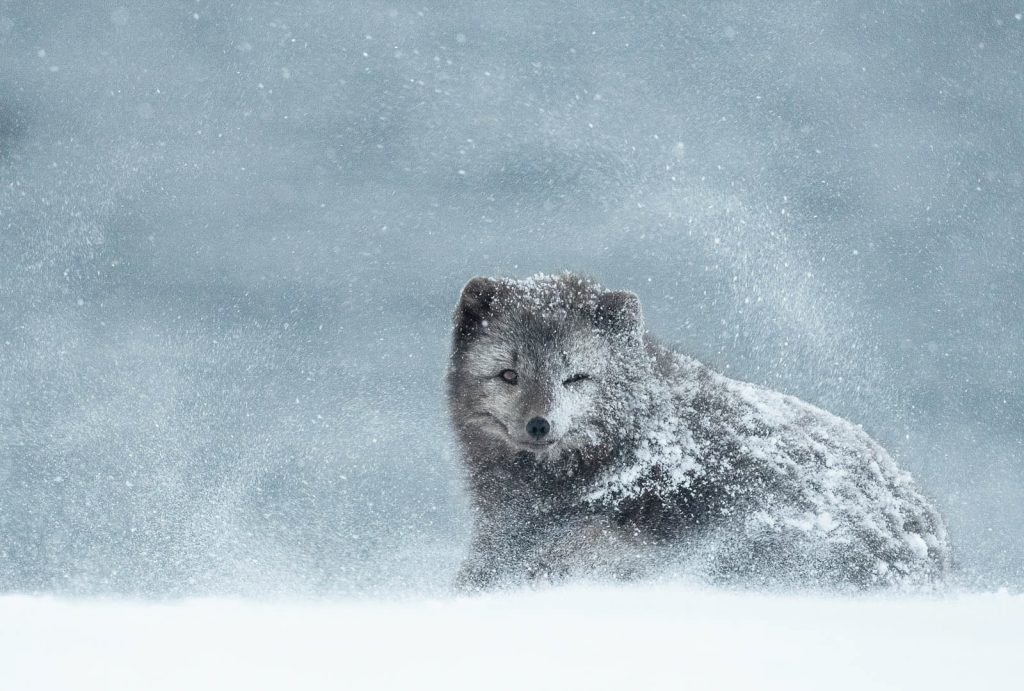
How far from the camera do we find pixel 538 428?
5395 millimetres

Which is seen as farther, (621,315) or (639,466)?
(621,315)

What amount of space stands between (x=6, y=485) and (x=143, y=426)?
712cm

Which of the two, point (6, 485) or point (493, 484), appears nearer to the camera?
point (493, 484)

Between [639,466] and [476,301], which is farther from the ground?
[476,301]

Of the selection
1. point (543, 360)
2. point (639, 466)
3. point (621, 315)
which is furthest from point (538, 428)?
point (621, 315)

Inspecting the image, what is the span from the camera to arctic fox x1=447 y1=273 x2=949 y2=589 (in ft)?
16.9

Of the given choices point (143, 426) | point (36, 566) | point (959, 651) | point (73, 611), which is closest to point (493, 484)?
point (73, 611)

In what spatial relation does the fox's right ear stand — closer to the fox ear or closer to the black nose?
the fox ear

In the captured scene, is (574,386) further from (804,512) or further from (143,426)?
(143,426)

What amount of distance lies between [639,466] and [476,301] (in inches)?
64.3

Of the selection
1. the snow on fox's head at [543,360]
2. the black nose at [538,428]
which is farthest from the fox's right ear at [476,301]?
the black nose at [538,428]

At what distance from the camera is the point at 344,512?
13.3 meters

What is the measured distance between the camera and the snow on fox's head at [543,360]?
18.5ft

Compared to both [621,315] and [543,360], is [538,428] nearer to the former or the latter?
[543,360]
